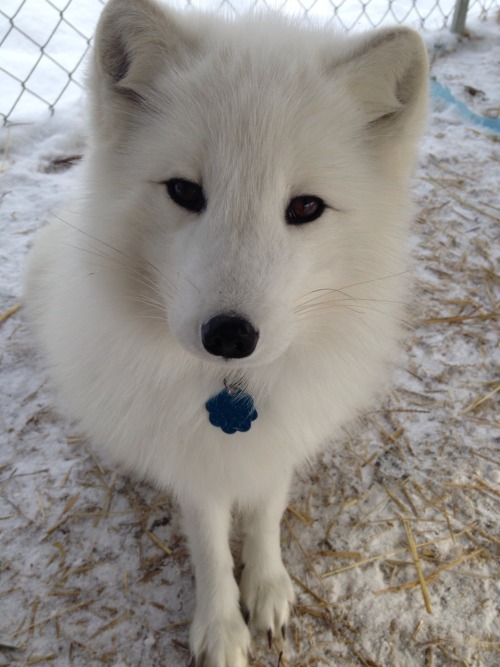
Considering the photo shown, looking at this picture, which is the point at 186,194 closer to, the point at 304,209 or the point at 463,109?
the point at 304,209

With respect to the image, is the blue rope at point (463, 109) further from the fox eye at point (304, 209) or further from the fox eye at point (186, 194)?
the fox eye at point (186, 194)

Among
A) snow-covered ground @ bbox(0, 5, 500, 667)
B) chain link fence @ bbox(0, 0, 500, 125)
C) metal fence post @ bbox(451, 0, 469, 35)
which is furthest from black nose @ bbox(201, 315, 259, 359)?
metal fence post @ bbox(451, 0, 469, 35)

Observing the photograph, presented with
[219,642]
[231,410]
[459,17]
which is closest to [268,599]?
[219,642]

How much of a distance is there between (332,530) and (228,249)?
1190mm

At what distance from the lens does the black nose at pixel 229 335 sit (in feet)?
3.22

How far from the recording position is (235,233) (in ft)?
3.39

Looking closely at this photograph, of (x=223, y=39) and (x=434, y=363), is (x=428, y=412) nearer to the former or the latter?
(x=434, y=363)

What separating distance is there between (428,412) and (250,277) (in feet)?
4.72

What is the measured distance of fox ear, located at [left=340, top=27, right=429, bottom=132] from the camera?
3.72ft

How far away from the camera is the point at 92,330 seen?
1.37 metres

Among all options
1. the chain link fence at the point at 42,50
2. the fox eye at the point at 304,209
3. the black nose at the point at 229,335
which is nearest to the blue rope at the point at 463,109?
the chain link fence at the point at 42,50

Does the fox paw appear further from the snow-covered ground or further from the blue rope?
the blue rope

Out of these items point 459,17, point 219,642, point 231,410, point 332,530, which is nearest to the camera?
point 231,410

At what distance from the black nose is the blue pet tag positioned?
0.35 metres
